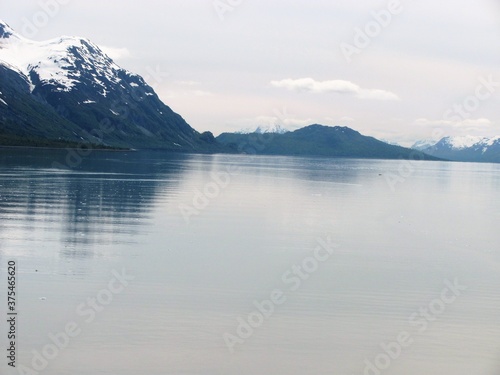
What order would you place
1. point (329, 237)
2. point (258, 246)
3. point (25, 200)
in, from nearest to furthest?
point (258, 246), point (329, 237), point (25, 200)

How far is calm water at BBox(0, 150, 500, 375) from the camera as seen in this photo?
1952 centimetres

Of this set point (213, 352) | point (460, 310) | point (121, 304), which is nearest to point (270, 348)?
point (213, 352)

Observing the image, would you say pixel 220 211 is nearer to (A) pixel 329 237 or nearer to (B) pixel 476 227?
(A) pixel 329 237

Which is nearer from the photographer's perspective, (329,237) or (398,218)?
(329,237)

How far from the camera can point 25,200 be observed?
51906 mm

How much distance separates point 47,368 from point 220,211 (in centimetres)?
3620

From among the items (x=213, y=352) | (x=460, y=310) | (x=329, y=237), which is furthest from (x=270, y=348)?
(x=329, y=237)

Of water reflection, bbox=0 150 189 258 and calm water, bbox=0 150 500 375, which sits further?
water reflection, bbox=0 150 189 258

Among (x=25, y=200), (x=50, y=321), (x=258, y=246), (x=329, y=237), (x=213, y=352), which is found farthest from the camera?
(x=25, y=200)

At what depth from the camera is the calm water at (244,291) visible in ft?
64.0

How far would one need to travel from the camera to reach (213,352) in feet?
64.3

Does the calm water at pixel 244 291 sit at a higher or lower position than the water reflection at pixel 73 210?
lower

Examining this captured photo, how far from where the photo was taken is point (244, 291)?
87.5ft

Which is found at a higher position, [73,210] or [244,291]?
[73,210]
